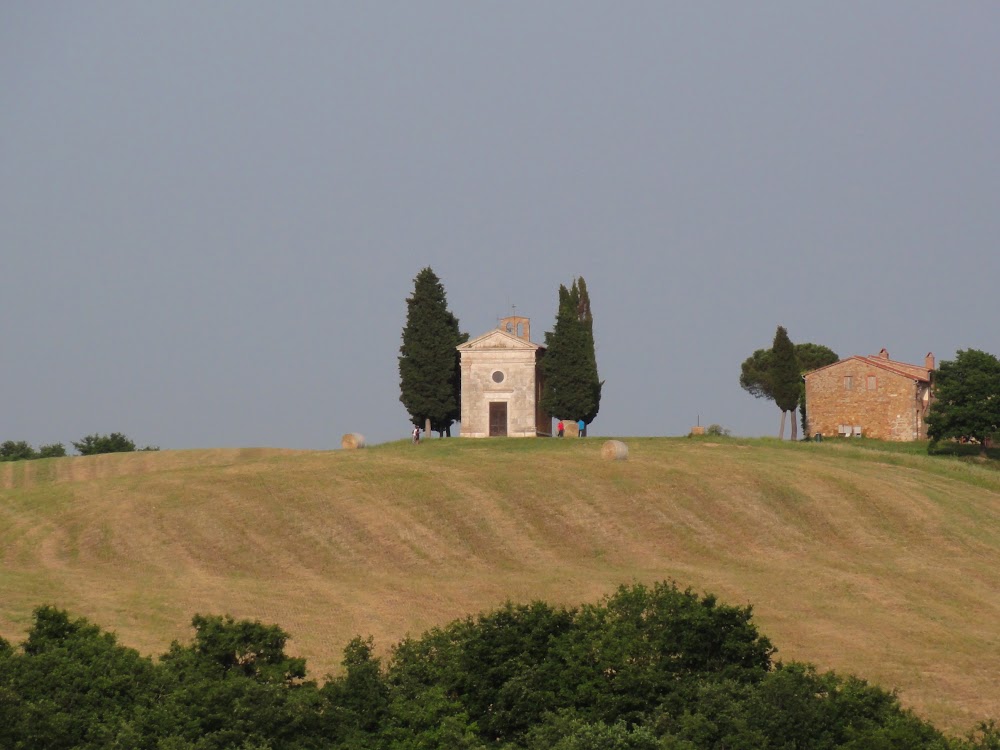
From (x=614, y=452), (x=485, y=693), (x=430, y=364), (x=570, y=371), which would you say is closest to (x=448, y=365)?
(x=430, y=364)

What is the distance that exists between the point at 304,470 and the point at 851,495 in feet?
87.2

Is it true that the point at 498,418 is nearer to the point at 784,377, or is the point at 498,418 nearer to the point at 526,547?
the point at 784,377

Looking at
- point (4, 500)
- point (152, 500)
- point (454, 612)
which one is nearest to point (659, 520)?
point (454, 612)

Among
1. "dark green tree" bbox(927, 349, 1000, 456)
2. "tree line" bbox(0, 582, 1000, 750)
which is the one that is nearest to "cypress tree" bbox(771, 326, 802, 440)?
"dark green tree" bbox(927, 349, 1000, 456)

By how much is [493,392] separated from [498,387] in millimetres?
470

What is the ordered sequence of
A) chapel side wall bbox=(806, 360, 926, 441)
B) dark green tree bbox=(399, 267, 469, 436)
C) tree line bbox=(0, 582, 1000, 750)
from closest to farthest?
tree line bbox=(0, 582, 1000, 750)
dark green tree bbox=(399, 267, 469, 436)
chapel side wall bbox=(806, 360, 926, 441)

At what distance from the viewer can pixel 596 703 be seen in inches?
1094

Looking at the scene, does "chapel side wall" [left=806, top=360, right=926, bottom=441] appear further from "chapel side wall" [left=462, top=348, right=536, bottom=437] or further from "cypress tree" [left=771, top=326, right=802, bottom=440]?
"chapel side wall" [left=462, top=348, right=536, bottom=437]

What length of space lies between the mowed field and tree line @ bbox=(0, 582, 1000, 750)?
23.3 ft

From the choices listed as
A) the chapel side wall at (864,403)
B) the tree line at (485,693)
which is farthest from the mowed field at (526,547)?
the chapel side wall at (864,403)

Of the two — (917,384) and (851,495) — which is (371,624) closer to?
(851,495)

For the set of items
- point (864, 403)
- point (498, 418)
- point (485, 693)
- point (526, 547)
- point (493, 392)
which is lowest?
point (485, 693)

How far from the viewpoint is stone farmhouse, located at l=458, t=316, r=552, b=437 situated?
86.6 meters

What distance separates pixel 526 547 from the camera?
2143 inches
